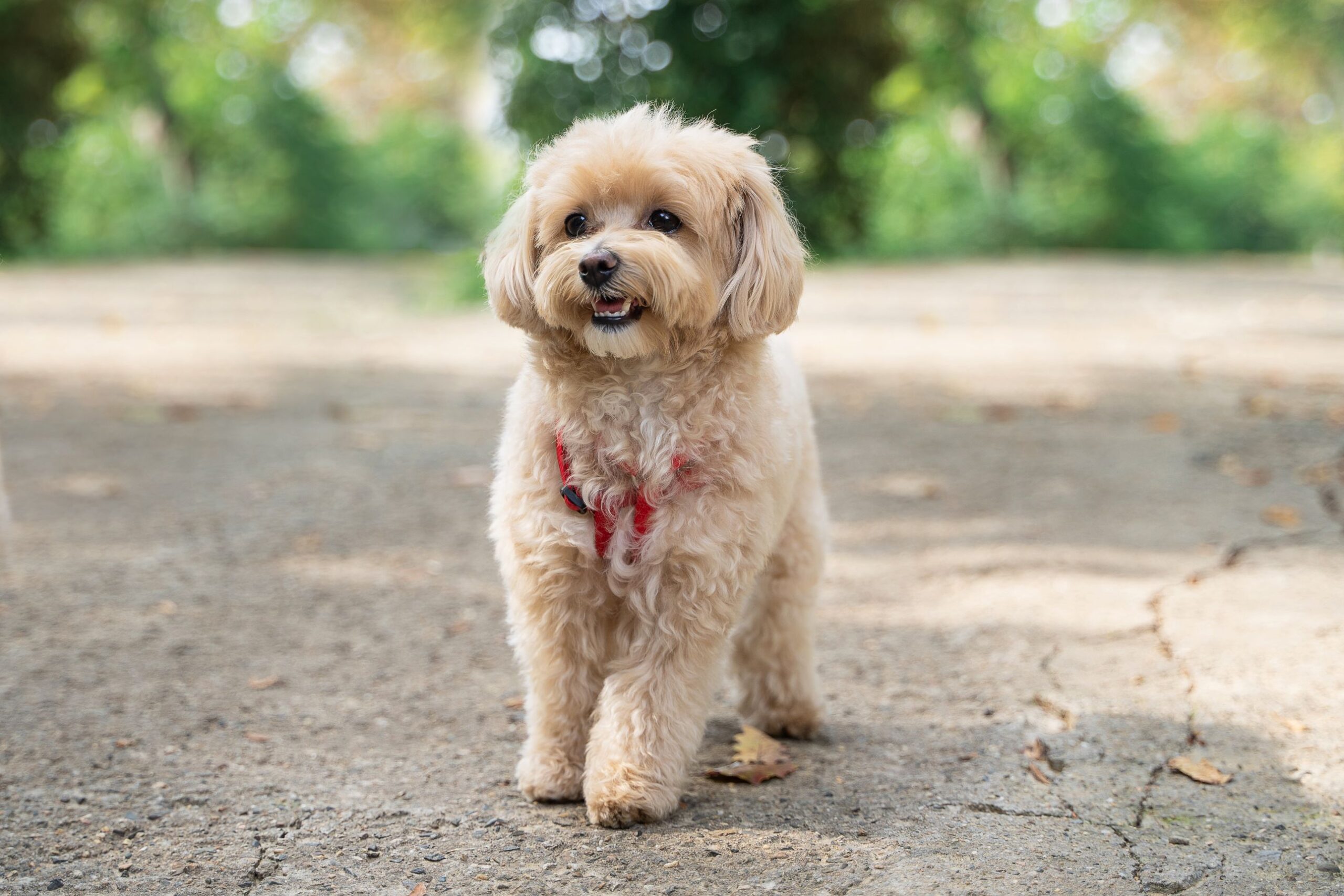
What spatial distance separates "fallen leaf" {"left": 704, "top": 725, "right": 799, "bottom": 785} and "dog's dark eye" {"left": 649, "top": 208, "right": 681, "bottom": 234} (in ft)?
4.64

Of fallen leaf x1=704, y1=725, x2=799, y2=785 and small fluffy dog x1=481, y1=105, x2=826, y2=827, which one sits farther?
fallen leaf x1=704, y1=725, x2=799, y2=785

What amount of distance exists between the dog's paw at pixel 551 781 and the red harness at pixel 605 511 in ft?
1.85

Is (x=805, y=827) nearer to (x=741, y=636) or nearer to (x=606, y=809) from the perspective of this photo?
(x=606, y=809)

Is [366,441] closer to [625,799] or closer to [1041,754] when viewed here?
[625,799]

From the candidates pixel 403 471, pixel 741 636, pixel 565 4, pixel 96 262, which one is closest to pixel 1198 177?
pixel 565 4

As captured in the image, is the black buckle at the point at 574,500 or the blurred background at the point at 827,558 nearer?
the blurred background at the point at 827,558

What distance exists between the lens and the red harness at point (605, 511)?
2.88 m

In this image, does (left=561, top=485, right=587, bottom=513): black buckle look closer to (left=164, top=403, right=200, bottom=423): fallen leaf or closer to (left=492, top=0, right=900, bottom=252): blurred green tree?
(left=164, top=403, right=200, bottom=423): fallen leaf

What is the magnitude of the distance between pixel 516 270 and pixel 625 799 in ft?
4.31

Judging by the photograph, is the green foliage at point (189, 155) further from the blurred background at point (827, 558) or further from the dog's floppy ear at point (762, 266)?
the dog's floppy ear at point (762, 266)

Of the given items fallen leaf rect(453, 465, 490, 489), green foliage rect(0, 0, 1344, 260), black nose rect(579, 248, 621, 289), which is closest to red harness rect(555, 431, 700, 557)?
black nose rect(579, 248, 621, 289)

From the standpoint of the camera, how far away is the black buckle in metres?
2.88

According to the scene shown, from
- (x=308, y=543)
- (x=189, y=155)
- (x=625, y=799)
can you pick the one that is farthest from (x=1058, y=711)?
(x=189, y=155)

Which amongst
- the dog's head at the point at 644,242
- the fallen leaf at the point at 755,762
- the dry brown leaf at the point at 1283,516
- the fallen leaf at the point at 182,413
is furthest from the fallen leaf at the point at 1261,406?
the fallen leaf at the point at 182,413
